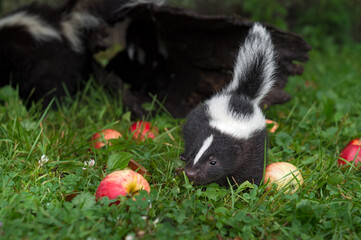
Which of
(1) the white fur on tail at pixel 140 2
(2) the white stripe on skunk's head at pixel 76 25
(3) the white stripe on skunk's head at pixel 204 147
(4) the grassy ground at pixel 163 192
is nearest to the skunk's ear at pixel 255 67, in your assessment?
(4) the grassy ground at pixel 163 192

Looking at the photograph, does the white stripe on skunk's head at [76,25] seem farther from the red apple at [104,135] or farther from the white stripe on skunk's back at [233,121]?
the white stripe on skunk's back at [233,121]

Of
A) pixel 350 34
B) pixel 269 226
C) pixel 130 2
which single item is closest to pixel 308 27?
pixel 350 34

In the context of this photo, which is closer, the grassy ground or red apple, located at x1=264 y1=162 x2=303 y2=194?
the grassy ground

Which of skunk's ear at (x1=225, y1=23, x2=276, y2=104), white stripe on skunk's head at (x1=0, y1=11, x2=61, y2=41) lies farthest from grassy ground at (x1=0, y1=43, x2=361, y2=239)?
white stripe on skunk's head at (x1=0, y1=11, x2=61, y2=41)

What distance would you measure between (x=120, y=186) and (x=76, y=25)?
2.92 meters

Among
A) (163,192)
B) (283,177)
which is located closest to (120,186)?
(163,192)

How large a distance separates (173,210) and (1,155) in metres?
1.39

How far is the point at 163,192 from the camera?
2.64 meters

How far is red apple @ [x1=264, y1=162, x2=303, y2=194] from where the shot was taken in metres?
2.65

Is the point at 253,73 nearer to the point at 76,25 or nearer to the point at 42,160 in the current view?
the point at 42,160

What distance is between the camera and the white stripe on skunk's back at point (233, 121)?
2.84 m

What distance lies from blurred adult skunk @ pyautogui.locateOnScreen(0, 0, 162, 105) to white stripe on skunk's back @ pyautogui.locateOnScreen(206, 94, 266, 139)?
6.13 ft

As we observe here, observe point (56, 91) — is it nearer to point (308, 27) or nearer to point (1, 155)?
point (1, 155)

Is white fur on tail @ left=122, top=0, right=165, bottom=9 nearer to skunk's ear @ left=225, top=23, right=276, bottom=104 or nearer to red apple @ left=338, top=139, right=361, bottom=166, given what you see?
skunk's ear @ left=225, top=23, right=276, bottom=104
